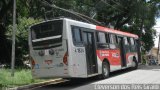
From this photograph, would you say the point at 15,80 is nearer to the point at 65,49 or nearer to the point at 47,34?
the point at 47,34

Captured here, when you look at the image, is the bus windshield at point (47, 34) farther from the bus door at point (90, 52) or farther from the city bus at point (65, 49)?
the bus door at point (90, 52)

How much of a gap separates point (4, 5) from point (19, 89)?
13.5m

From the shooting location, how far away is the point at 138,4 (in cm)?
3872

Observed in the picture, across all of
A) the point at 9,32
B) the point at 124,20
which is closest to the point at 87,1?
the point at 124,20

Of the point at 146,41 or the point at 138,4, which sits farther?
the point at 146,41

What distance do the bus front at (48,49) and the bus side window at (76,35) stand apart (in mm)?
698

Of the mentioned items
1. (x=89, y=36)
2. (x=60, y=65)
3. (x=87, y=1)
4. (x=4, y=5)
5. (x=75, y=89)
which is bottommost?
(x=75, y=89)

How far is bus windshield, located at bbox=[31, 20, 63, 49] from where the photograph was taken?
1546 centimetres

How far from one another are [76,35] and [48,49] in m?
1.52

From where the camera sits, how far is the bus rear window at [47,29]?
15555mm

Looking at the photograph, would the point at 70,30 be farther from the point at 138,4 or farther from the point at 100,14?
the point at 100,14

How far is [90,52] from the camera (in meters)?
17.4

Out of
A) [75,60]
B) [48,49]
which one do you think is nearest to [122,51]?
[75,60]

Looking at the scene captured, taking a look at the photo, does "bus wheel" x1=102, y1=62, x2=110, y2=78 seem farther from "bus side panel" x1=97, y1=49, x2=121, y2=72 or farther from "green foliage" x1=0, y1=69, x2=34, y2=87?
"green foliage" x1=0, y1=69, x2=34, y2=87
